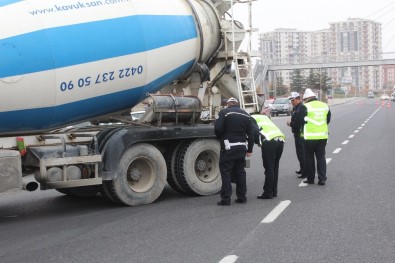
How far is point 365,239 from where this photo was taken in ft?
19.9

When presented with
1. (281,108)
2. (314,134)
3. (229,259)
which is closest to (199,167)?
(314,134)

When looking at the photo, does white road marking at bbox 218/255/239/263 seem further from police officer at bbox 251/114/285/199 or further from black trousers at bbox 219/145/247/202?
police officer at bbox 251/114/285/199

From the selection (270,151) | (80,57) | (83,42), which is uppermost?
(83,42)

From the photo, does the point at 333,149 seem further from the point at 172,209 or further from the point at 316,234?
the point at 316,234

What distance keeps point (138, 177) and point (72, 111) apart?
1581 millimetres

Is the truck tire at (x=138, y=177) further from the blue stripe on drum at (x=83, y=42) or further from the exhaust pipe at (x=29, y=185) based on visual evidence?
the blue stripe on drum at (x=83, y=42)

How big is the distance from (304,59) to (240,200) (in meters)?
76.6

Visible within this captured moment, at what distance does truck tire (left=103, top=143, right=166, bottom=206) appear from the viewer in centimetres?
811

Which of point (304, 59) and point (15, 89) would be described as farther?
point (304, 59)

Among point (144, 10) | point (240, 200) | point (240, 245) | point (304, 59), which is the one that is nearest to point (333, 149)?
point (240, 200)

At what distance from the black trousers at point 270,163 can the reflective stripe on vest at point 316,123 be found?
56.6 inches

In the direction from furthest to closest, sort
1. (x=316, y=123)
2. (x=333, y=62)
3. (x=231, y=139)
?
(x=333, y=62) → (x=316, y=123) → (x=231, y=139)

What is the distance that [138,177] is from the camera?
8531 mm

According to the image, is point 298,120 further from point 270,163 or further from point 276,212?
point 276,212
